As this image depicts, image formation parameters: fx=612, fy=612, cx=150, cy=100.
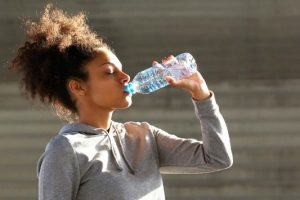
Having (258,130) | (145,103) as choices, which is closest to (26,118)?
(145,103)

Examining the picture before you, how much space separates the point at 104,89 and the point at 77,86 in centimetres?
11

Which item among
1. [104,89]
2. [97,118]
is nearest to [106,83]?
[104,89]

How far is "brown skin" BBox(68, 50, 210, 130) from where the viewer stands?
1927 millimetres

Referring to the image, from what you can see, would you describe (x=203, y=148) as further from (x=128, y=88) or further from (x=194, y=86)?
(x=128, y=88)

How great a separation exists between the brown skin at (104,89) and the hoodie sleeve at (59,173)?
209 millimetres

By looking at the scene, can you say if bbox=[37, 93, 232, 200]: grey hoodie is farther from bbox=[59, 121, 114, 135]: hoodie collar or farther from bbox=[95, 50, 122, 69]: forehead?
bbox=[95, 50, 122, 69]: forehead

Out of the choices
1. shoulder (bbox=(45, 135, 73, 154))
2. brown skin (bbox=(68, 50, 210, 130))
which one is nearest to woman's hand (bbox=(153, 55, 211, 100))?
brown skin (bbox=(68, 50, 210, 130))

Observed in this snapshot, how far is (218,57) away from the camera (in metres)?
3.42

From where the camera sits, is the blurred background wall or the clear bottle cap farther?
the blurred background wall

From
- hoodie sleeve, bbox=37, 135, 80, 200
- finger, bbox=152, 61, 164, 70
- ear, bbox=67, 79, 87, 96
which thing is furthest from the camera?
finger, bbox=152, 61, 164, 70

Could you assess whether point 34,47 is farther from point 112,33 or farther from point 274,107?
point 274,107

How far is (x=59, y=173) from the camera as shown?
5.77ft

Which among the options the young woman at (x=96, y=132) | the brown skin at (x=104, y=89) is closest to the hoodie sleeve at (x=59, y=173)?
the young woman at (x=96, y=132)

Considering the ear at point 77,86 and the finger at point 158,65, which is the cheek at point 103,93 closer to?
the ear at point 77,86
